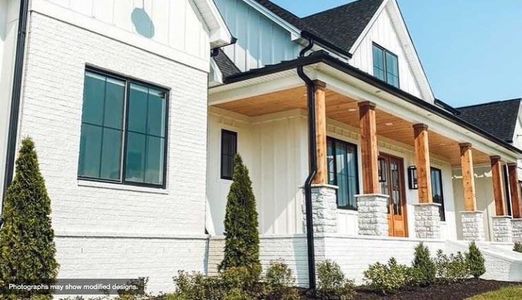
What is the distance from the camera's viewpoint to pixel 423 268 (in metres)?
11.2

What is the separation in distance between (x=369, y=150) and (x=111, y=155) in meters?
5.62

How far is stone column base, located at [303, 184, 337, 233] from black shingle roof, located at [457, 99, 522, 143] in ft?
47.3

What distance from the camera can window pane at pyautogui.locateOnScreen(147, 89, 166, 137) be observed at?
8.64 metres

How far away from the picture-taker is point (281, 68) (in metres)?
10.0

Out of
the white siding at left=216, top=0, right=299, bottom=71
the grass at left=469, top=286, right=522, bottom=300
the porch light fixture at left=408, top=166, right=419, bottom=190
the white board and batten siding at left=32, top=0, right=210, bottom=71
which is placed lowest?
the grass at left=469, top=286, right=522, bottom=300

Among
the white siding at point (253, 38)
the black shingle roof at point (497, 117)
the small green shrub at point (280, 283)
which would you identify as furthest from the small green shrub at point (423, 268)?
the black shingle roof at point (497, 117)

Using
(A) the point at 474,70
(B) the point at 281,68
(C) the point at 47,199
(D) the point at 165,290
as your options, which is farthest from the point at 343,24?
(A) the point at 474,70

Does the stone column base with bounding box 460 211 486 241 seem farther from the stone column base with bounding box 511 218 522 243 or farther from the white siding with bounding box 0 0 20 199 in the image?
the white siding with bounding box 0 0 20 199

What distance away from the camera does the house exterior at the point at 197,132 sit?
7.29m

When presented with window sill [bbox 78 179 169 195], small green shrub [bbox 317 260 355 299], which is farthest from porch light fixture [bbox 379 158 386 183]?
window sill [bbox 78 179 169 195]

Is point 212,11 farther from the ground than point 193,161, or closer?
farther from the ground

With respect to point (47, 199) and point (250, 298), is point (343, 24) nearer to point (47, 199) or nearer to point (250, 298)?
point (250, 298)

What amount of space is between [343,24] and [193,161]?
902 cm

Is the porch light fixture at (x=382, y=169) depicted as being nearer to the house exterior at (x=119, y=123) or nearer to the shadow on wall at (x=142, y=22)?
the house exterior at (x=119, y=123)
